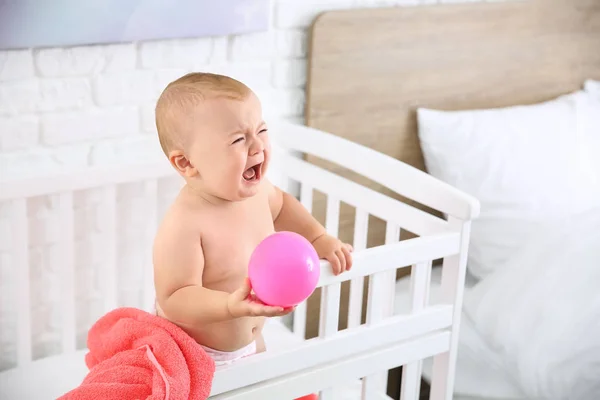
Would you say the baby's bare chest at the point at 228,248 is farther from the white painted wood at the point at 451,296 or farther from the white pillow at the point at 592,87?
the white pillow at the point at 592,87

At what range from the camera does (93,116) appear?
1.53 m

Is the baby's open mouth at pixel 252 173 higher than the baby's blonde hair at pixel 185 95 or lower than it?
lower

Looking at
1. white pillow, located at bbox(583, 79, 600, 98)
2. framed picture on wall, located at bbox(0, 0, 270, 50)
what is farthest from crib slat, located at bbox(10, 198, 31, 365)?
white pillow, located at bbox(583, 79, 600, 98)

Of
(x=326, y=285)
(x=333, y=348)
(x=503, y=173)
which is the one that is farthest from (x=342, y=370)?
(x=503, y=173)

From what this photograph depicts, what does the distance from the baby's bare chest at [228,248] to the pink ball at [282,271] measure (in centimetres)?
14

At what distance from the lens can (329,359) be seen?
1.23 metres

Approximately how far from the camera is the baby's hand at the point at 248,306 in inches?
40.6

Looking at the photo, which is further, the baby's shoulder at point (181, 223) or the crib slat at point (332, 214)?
the crib slat at point (332, 214)

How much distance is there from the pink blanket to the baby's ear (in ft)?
0.62

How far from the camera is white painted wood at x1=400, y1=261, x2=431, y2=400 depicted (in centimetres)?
132

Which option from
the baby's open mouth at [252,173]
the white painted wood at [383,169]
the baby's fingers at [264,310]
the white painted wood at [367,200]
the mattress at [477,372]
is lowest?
the mattress at [477,372]

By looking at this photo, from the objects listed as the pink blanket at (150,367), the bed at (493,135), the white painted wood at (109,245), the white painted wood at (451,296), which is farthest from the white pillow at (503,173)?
the pink blanket at (150,367)

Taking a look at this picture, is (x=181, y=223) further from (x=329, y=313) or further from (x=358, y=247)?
(x=358, y=247)

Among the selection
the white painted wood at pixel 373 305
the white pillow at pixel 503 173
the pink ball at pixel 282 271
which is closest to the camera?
the pink ball at pixel 282 271
